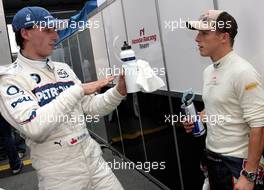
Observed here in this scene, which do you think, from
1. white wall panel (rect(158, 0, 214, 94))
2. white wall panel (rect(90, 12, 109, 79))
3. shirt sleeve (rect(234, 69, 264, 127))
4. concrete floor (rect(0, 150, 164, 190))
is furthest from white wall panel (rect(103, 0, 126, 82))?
shirt sleeve (rect(234, 69, 264, 127))

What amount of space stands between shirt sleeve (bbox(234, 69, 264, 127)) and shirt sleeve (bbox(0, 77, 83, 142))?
29.9 inches

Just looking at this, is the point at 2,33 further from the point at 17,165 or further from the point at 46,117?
the point at 46,117

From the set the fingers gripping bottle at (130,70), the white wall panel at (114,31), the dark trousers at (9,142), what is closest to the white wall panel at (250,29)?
the fingers gripping bottle at (130,70)

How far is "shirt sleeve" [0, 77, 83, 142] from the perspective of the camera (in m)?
1.53

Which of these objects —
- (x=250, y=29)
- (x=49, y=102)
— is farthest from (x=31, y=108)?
(x=250, y=29)

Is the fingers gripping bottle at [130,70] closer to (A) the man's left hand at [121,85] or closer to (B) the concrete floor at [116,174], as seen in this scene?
(A) the man's left hand at [121,85]

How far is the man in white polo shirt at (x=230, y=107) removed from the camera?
4.82 feet

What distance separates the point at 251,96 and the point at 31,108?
1.01 metres

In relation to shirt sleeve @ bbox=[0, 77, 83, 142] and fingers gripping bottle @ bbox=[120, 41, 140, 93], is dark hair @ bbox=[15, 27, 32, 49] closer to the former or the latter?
shirt sleeve @ bbox=[0, 77, 83, 142]

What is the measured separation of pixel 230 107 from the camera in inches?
61.9

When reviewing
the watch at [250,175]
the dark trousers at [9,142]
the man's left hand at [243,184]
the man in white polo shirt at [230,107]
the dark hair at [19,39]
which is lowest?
the dark trousers at [9,142]

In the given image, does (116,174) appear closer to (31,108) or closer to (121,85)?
(121,85)

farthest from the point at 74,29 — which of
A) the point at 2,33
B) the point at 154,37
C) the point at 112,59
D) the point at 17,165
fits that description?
the point at 154,37

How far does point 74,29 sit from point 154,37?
121 inches
